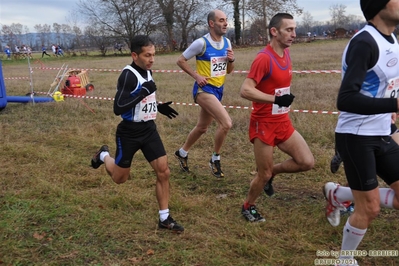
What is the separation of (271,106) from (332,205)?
108 cm

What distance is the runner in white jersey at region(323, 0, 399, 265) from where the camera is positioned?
2.52 metres

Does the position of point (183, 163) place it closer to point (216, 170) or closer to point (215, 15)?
point (216, 170)

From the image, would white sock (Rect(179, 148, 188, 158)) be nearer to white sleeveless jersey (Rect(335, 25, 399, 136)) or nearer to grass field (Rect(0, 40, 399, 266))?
grass field (Rect(0, 40, 399, 266))

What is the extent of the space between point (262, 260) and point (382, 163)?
127 cm

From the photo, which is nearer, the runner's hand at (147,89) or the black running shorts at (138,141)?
the runner's hand at (147,89)

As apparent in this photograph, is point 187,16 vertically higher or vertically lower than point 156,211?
higher

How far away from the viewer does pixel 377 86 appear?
2.67m

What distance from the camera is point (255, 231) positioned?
387cm

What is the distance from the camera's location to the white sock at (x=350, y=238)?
288 centimetres

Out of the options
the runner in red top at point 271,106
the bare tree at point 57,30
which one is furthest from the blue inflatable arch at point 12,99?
the bare tree at point 57,30

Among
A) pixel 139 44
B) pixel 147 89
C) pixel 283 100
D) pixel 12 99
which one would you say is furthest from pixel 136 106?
pixel 12 99

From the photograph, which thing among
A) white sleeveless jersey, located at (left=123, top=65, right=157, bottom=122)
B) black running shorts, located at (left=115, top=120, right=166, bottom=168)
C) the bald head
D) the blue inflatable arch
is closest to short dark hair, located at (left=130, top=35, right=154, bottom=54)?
white sleeveless jersey, located at (left=123, top=65, right=157, bottom=122)

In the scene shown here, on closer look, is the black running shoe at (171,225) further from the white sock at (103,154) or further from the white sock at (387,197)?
the white sock at (387,197)

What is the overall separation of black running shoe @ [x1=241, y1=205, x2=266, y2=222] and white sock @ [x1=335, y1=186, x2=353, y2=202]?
2.75 ft
